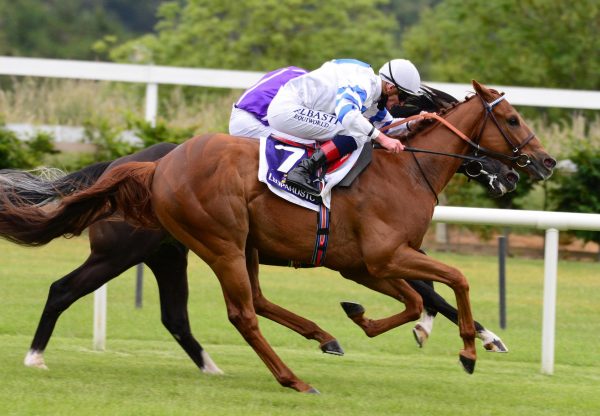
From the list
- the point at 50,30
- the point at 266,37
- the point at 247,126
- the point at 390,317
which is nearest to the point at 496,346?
the point at 390,317

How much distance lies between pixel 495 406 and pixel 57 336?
359cm

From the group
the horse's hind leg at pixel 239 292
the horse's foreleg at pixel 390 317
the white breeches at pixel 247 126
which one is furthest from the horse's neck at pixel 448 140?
the horse's hind leg at pixel 239 292

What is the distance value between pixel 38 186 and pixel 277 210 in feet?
5.11

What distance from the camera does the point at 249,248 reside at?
22.3 ft

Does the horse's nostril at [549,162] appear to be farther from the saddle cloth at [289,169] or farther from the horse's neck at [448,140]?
the saddle cloth at [289,169]

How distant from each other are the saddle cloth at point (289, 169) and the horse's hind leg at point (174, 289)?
1034mm

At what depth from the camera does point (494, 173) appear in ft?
22.4

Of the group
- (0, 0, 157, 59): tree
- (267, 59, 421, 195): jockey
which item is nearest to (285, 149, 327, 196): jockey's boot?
(267, 59, 421, 195): jockey

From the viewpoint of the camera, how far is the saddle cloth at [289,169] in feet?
20.7

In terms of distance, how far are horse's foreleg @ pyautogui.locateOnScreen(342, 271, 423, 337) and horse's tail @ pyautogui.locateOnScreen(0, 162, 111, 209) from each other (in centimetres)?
169

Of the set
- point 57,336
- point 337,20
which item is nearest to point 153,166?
point 57,336

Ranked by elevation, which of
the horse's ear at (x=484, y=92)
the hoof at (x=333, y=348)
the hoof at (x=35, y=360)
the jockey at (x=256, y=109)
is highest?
the horse's ear at (x=484, y=92)

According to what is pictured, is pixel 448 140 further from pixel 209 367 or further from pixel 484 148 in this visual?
pixel 209 367

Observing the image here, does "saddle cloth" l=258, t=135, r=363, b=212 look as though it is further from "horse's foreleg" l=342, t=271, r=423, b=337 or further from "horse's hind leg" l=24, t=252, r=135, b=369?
"horse's hind leg" l=24, t=252, r=135, b=369
